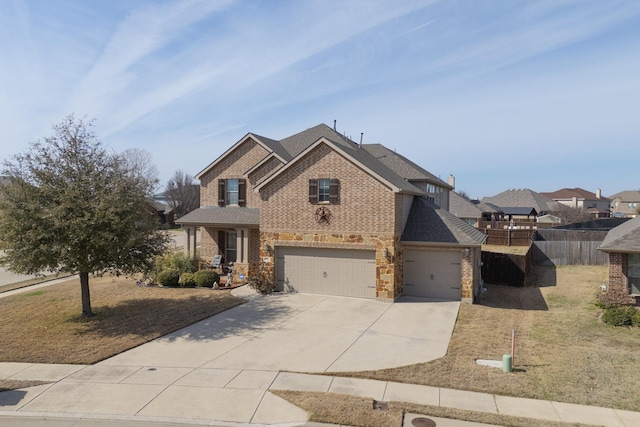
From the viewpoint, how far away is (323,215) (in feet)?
62.6

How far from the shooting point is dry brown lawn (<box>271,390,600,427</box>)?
813 cm

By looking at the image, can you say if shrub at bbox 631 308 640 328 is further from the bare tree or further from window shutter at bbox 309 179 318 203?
the bare tree

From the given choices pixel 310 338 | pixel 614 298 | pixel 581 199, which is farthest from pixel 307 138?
pixel 581 199

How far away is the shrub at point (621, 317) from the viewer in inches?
572

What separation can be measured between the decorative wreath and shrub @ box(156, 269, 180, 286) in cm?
818

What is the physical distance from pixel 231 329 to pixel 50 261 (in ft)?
21.4

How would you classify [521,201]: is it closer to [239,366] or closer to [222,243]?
[222,243]

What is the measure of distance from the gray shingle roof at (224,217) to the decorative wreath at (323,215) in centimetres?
440

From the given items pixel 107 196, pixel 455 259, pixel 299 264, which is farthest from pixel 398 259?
pixel 107 196

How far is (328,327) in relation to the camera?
47.8ft

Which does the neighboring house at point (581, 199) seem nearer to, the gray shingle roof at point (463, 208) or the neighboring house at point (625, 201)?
the neighboring house at point (625, 201)

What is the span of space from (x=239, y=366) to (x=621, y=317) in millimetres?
12983

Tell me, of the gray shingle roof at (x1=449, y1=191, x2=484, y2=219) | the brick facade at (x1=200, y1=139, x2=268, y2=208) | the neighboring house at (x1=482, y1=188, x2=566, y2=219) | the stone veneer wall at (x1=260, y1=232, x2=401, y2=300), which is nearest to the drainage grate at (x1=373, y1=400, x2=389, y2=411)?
the stone veneer wall at (x1=260, y1=232, x2=401, y2=300)

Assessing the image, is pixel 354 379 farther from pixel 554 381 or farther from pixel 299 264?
pixel 299 264
